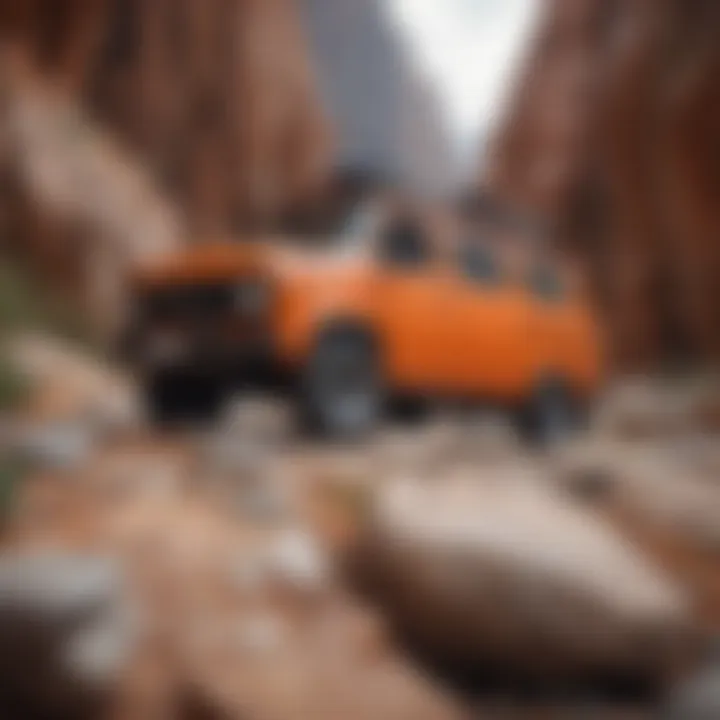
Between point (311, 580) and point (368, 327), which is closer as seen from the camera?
point (311, 580)

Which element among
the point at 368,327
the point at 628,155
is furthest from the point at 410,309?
the point at 628,155

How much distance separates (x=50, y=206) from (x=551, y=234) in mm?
660

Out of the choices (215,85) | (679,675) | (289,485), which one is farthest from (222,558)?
(215,85)

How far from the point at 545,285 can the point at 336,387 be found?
31 centimetres

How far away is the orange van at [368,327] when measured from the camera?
116 centimetres

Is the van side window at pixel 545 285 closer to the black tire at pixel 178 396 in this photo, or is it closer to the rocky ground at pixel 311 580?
the rocky ground at pixel 311 580

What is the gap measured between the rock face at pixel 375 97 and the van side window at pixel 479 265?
102 mm

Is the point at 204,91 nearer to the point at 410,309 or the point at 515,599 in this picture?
the point at 410,309

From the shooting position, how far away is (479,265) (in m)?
1.34

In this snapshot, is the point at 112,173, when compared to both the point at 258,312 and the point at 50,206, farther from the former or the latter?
the point at 258,312

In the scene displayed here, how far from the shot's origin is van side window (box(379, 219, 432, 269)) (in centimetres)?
126

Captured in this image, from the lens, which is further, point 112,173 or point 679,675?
point 112,173

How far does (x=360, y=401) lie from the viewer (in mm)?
1258

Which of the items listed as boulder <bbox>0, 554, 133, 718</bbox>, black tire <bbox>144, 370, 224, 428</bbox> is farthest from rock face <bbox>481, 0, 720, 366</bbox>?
boulder <bbox>0, 554, 133, 718</bbox>
